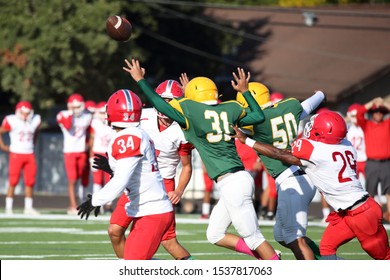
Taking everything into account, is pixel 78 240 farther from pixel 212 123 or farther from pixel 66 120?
pixel 66 120

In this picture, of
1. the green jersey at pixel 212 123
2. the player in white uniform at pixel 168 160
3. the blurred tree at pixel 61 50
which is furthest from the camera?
the blurred tree at pixel 61 50

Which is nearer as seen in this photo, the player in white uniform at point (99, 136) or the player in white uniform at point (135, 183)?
the player in white uniform at point (135, 183)

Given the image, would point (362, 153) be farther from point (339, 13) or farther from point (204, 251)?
point (339, 13)

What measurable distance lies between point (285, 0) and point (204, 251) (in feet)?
93.9

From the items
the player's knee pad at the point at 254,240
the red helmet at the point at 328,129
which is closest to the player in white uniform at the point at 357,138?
the red helmet at the point at 328,129

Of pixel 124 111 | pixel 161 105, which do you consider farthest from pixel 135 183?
pixel 161 105

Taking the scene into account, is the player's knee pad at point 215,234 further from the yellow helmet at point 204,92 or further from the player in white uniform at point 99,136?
the player in white uniform at point 99,136

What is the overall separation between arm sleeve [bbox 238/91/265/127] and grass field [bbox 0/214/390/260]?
9.40 feet

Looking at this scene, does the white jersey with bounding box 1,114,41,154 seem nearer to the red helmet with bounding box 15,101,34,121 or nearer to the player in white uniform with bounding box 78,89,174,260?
the red helmet with bounding box 15,101,34,121

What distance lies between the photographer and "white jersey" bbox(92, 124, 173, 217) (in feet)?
28.3

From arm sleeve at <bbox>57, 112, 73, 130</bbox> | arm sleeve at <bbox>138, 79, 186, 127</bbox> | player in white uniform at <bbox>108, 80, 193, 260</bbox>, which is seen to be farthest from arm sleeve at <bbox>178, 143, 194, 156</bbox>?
arm sleeve at <bbox>57, 112, 73, 130</bbox>

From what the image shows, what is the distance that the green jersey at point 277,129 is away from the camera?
1065 cm

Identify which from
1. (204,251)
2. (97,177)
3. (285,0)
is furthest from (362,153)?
(285,0)

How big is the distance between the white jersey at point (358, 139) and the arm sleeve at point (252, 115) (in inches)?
345
